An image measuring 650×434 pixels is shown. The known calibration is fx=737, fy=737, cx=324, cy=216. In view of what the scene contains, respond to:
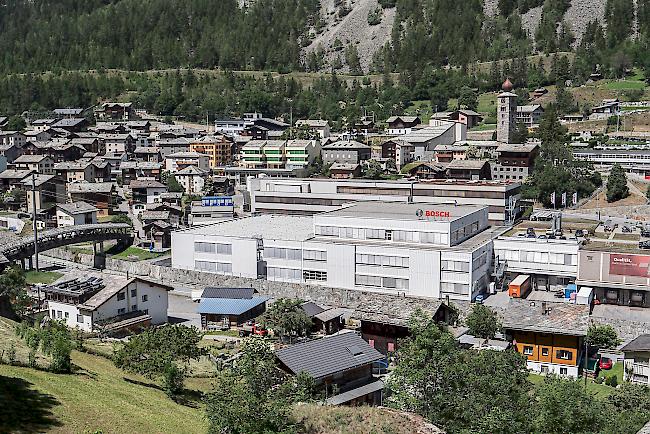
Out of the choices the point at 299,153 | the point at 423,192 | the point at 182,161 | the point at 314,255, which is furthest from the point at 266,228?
the point at 299,153

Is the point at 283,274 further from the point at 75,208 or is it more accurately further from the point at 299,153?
→ the point at 299,153

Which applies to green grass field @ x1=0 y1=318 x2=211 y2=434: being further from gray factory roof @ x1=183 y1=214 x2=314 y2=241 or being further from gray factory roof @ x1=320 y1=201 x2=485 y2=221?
gray factory roof @ x1=183 y1=214 x2=314 y2=241

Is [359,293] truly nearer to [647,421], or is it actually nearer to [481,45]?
[647,421]

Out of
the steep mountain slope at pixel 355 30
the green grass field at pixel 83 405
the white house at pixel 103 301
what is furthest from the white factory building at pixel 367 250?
the steep mountain slope at pixel 355 30

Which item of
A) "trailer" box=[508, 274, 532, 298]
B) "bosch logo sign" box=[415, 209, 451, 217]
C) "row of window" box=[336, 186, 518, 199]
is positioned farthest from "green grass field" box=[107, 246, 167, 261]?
"trailer" box=[508, 274, 532, 298]

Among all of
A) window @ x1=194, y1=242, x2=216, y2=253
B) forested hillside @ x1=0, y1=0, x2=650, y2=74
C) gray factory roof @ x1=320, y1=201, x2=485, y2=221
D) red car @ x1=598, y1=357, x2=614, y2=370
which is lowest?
red car @ x1=598, y1=357, x2=614, y2=370

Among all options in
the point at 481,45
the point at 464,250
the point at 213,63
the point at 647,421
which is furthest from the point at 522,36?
the point at 647,421
